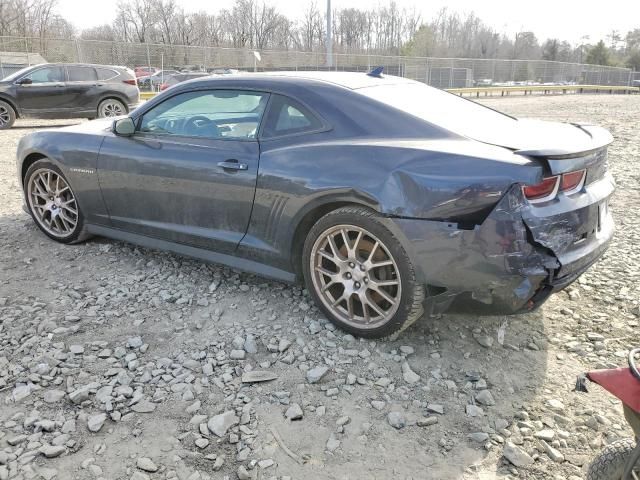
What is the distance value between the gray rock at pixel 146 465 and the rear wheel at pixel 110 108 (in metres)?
12.9

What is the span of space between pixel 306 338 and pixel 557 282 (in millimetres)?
1456

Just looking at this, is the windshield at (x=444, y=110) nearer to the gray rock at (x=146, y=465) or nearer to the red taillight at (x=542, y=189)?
the red taillight at (x=542, y=189)

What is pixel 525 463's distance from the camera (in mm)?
2316

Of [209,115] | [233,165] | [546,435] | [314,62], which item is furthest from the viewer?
[314,62]

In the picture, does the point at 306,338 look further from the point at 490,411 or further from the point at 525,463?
the point at 525,463

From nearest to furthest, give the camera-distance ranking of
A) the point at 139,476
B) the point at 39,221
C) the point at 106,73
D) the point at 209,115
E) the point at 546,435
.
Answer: the point at 139,476 < the point at 546,435 < the point at 209,115 < the point at 39,221 < the point at 106,73

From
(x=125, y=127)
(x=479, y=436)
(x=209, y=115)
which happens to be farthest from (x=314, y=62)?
(x=479, y=436)

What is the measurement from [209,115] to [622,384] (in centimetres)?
305

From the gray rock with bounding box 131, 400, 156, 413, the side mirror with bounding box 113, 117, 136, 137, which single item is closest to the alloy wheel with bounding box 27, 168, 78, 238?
the side mirror with bounding box 113, 117, 136, 137

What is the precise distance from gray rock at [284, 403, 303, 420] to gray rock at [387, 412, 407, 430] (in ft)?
1.42

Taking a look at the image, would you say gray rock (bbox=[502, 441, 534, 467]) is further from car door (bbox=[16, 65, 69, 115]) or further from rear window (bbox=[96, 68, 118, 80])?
rear window (bbox=[96, 68, 118, 80])

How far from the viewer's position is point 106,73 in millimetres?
13789

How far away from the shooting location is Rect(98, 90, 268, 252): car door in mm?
3514

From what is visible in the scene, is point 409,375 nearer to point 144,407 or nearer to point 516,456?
point 516,456
